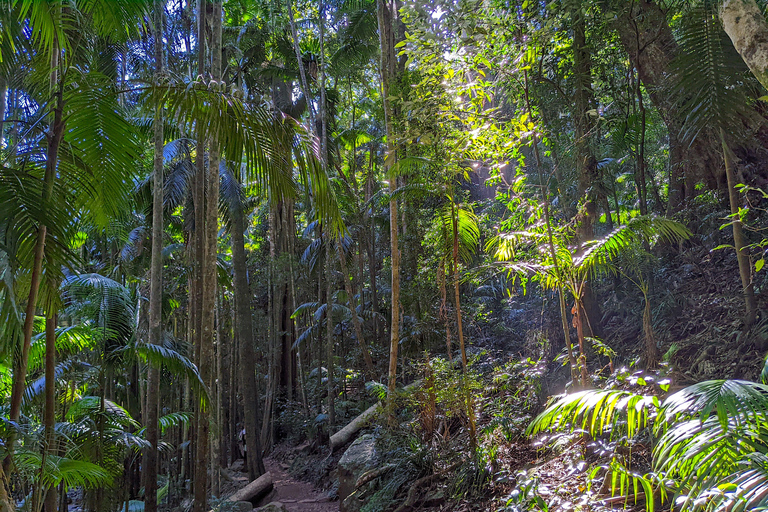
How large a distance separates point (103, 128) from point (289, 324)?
13.2 meters

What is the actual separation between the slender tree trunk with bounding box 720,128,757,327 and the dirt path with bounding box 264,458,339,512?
19.8ft

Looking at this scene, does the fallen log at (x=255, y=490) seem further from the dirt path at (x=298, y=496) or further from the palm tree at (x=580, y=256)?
the palm tree at (x=580, y=256)

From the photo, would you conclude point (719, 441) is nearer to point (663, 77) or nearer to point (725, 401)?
point (725, 401)

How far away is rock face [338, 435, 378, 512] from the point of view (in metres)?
5.94

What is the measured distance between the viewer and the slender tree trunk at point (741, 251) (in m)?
4.03

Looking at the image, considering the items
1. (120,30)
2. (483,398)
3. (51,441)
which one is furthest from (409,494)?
(120,30)

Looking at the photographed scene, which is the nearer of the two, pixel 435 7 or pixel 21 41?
pixel 21 41

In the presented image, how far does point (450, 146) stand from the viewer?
16.7ft

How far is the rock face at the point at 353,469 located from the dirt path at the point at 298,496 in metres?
1.08

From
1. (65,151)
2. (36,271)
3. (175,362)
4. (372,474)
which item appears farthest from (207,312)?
(372,474)

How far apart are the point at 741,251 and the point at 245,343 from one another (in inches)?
322

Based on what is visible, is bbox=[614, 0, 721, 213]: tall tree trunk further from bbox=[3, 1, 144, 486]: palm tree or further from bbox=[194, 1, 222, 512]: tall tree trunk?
bbox=[3, 1, 144, 486]: palm tree

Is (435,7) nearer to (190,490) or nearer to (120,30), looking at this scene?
(120,30)

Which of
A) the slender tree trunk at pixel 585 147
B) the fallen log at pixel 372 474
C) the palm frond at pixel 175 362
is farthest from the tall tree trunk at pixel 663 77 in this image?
the palm frond at pixel 175 362
